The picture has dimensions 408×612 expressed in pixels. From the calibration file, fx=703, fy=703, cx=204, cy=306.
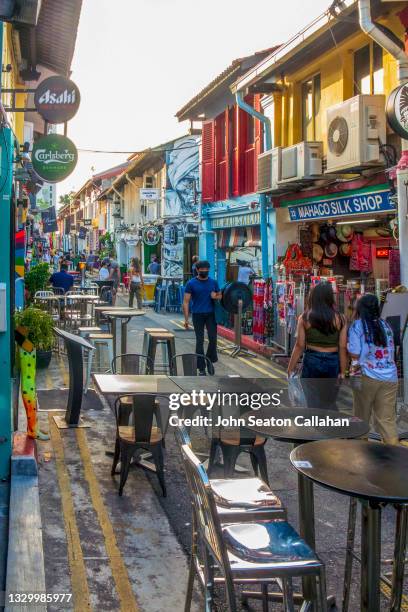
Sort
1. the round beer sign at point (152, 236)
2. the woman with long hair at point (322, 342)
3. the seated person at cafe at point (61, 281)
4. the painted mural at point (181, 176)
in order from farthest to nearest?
the round beer sign at point (152, 236), the painted mural at point (181, 176), the seated person at cafe at point (61, 281), the woman with long hair at point (322, 342)

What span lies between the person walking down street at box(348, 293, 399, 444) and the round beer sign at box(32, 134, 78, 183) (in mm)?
5779

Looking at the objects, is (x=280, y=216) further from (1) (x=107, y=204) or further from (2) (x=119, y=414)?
(1) (x=107, y=204)

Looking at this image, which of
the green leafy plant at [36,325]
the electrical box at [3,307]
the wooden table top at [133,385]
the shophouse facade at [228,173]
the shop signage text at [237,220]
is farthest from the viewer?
the shophouse facade at [228,173]

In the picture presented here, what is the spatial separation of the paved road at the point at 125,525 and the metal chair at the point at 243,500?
0.58 metres

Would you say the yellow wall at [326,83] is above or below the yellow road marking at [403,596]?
above

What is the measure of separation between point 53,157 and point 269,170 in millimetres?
5160

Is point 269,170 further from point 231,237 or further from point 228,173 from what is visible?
point 231,237

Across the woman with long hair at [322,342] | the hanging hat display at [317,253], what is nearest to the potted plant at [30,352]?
the woman with long hair at [322,342]

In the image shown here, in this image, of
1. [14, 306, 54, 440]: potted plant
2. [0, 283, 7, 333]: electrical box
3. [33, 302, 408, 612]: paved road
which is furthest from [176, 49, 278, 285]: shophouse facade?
[0, 283, 7, 333]: electrical box

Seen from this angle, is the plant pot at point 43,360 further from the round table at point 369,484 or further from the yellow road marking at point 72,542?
the round table at point 369,484

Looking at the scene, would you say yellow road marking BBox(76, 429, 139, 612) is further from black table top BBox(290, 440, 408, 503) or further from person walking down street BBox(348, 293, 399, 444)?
person walking down street BBox(348, 293, 399, 444)

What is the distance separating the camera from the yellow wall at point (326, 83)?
10.8m

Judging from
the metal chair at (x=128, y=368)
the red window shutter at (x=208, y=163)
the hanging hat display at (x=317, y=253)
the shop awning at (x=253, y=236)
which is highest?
the red window shutter at (x=208, y=163)

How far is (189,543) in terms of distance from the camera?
509 centimetres
